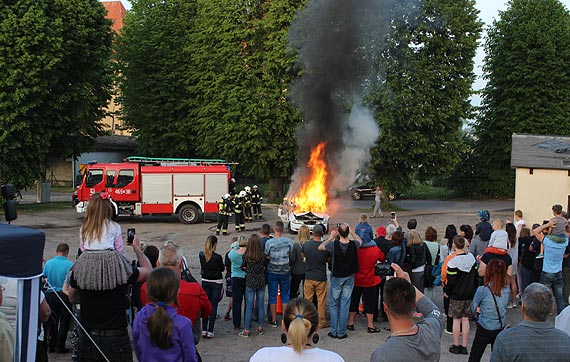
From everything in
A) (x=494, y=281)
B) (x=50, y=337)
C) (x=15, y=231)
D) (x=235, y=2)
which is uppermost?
(x=235, y=2)

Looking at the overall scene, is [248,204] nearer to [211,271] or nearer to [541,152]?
[541,152]

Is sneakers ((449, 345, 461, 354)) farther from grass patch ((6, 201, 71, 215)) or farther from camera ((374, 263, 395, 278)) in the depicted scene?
grass patch ((6, 201, 71, 215))

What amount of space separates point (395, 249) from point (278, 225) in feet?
6.82

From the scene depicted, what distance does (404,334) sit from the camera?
378 centimetres

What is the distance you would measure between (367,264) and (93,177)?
17.0 m

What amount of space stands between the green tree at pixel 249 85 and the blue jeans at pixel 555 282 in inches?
835

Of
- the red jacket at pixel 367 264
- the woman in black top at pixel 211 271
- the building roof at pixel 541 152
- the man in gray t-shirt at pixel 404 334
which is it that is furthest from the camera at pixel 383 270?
the building roof at pixel 541 152

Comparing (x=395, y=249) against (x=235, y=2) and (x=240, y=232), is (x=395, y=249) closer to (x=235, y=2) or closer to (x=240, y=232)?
(x=240, y=232)

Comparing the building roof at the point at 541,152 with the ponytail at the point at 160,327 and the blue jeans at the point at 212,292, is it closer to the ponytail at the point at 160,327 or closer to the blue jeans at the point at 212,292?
the blue jeans at the point at 212,292

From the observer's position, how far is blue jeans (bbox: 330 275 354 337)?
31.2ft

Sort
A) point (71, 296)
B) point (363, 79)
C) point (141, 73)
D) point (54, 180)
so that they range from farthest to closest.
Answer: point (54, 180)
point (141, 73)
point (363, 79)
point (71, 296)

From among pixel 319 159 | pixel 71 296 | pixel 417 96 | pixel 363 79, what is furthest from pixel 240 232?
pixel 71 296

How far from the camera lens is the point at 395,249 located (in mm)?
9992

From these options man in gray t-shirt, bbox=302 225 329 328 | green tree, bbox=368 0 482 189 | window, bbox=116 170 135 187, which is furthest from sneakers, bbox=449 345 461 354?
green tree, bbox=368 0 482 189
